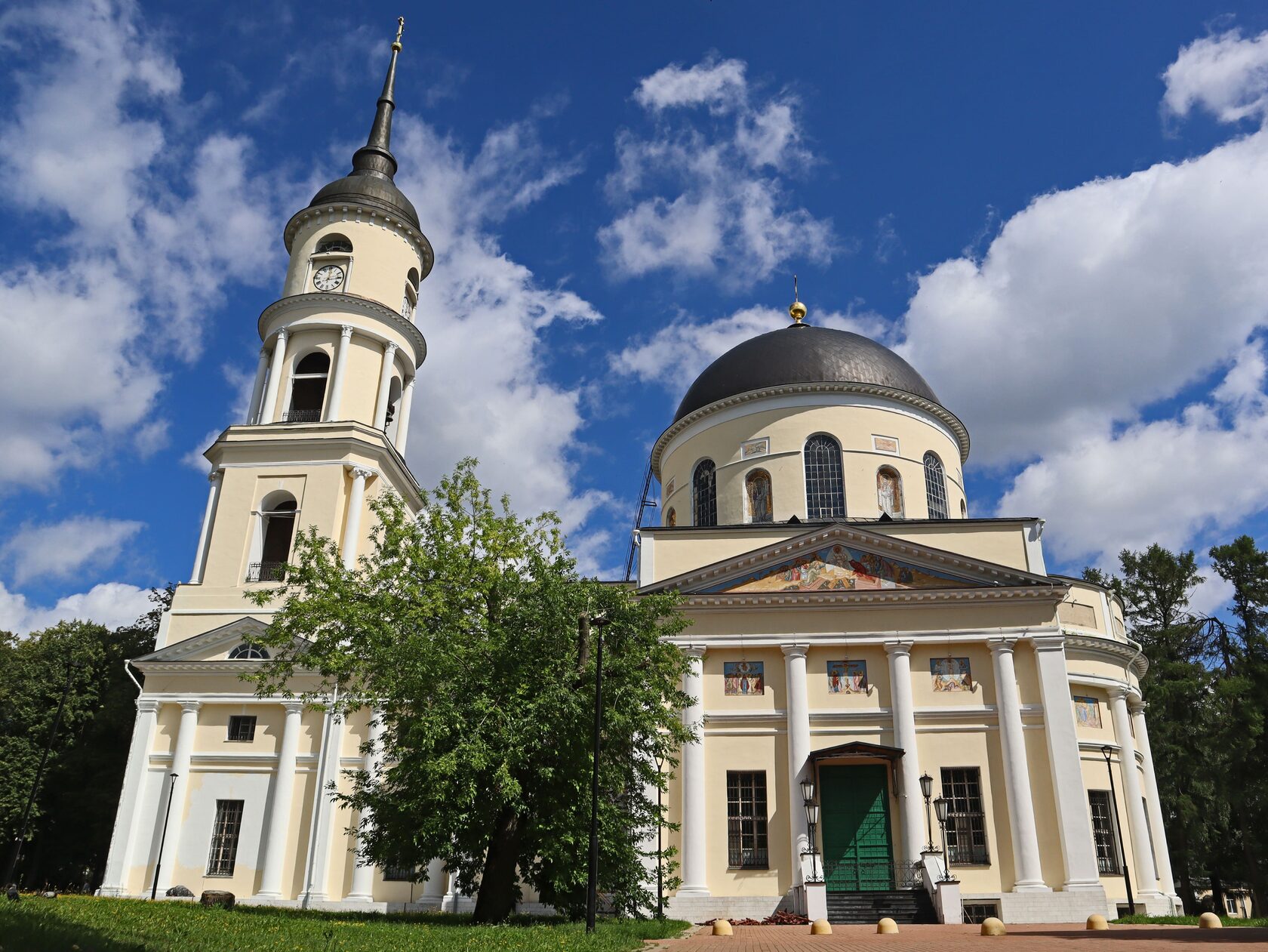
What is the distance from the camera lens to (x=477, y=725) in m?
18.0

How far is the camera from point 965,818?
84.1 feet

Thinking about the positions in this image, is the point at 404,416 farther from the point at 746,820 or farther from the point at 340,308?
the point at 746,820

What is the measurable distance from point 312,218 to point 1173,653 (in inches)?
1475

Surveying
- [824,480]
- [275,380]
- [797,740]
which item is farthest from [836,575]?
[275,380]

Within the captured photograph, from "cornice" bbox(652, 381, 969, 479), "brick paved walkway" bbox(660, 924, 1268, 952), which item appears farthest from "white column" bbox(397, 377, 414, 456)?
"brick paved walkway" bbox(660, 924, 1268, 952)

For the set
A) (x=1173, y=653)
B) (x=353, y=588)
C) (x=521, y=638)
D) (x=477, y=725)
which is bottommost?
(x=477, y=725)

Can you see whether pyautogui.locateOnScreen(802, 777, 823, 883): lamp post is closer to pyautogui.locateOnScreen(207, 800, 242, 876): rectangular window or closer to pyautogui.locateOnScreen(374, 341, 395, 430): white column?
pyautogui.locateOnScreen(207, 800, 242, 876): rectangular window

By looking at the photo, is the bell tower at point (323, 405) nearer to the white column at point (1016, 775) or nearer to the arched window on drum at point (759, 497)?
the arched window on drum at point (759, 497)

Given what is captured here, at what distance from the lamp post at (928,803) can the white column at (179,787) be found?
2031 centimetres

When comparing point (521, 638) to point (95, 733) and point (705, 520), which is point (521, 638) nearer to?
point (705, 520)

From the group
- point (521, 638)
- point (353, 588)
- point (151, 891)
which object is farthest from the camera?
point (151, 891)

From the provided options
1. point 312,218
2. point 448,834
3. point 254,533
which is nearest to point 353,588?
point 448,834

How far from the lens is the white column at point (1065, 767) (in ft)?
80.1

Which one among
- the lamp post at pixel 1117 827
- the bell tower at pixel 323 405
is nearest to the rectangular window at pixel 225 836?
the bell tower at pixel 323 405
